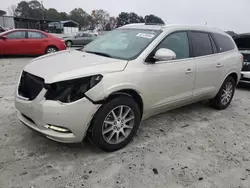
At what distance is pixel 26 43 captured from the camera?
11273 mm

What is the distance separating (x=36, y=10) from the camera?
79625 millimetres

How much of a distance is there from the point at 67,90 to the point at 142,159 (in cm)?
127

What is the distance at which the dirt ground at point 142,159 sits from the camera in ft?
8.52

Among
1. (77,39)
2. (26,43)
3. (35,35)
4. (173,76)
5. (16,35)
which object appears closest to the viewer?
(173,76)

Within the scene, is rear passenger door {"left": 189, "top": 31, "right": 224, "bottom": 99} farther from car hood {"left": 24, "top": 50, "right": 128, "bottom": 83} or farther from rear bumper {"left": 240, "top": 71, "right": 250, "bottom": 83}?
rear bumper {"left": 240, "top": 71, "right": 250, "bottom": 83}

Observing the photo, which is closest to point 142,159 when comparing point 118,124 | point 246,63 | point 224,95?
point 118,124

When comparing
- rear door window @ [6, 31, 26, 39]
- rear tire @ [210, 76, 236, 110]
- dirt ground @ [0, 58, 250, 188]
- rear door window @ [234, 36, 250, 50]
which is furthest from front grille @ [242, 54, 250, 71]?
rear door window @ [6, 31, 26, 39]

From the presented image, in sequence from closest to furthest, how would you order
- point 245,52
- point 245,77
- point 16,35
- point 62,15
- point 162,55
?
1. point 162,55
2. point 245,77
3. point 245,52
4. point 16,35
5. point 62,15

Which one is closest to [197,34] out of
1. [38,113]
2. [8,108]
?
[38,113]

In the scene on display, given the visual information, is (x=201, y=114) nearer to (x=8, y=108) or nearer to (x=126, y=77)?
(x=126, y=77)

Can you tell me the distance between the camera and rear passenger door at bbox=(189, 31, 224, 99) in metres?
4.05

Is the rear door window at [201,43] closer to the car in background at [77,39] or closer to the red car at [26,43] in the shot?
the red car at [26,43]

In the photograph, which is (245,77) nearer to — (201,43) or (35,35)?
(201,43)

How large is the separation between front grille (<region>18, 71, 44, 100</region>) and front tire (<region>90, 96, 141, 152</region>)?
2.47 feet
